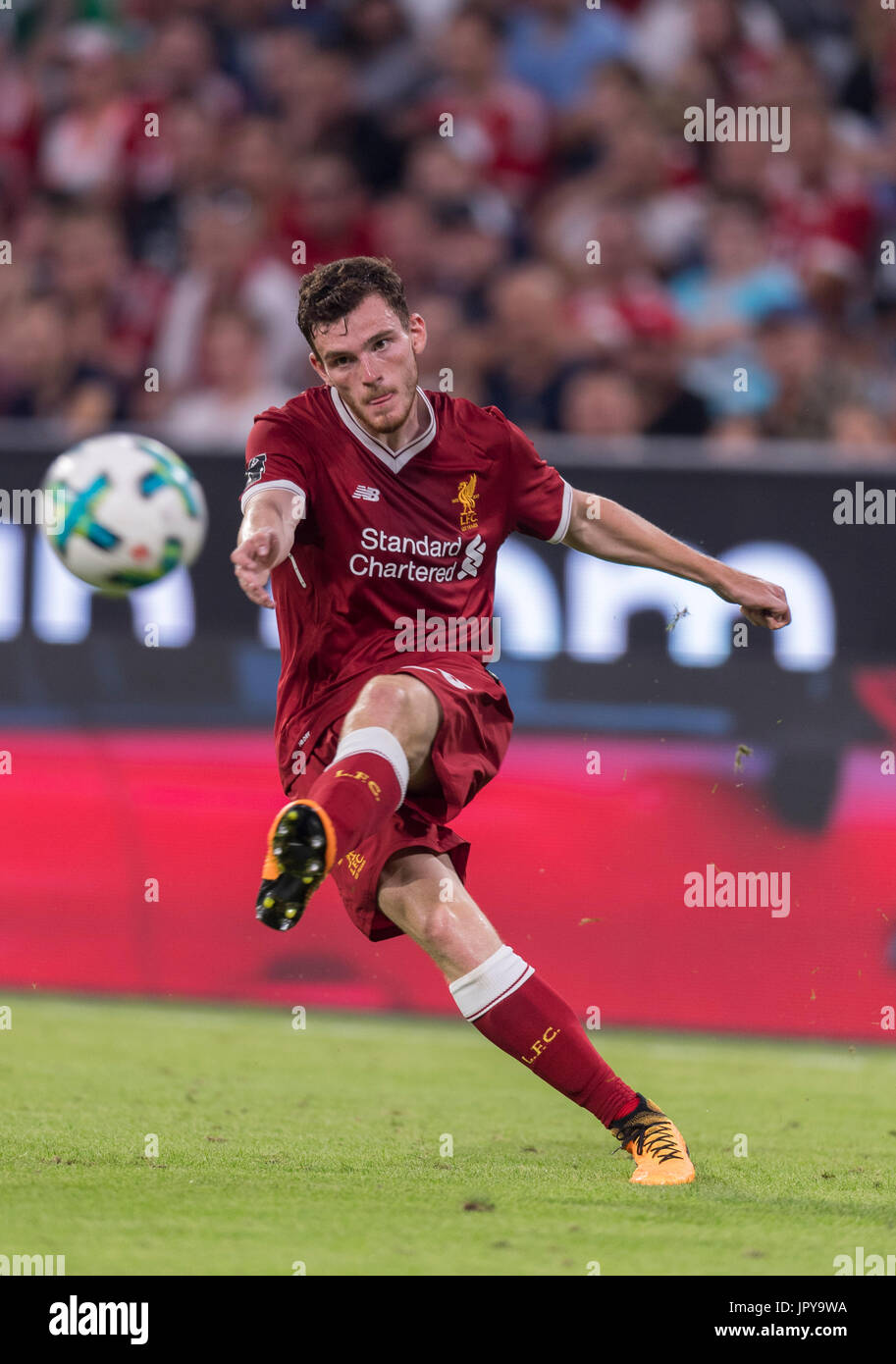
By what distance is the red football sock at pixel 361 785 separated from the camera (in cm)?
414

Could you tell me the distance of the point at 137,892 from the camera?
7.57 m

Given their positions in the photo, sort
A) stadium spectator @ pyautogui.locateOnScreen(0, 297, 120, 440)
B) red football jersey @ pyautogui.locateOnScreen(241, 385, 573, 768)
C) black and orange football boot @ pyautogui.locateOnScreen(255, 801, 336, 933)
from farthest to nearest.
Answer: stadium spectator @ pyautogui.locateOnScreen(0, 297, 120, 440), red football jersey @ pyautogui.locateOnScreen(241, 385, 573, 768), black and orange football boot @ pyautogui.locateOnScreen(255, 801, 336, 933)

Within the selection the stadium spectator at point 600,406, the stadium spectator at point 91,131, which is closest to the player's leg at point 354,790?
the stadium spectator at point 600,406

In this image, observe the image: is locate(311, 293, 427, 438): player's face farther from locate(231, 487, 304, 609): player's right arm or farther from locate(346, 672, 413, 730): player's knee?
locate(346, 672, 413, 730): player's knee

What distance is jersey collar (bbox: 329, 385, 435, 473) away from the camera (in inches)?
189

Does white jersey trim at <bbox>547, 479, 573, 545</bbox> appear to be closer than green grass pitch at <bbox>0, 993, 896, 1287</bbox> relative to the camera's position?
No

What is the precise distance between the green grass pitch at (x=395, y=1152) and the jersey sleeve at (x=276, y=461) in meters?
1.69

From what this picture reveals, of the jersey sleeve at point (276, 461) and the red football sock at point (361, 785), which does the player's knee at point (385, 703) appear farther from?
the jersey sleeve at point (276, 461)

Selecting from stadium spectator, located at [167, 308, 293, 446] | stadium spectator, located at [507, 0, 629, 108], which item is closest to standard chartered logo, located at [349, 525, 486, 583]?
stadium spectator, located at [167, 308, 293, 446]

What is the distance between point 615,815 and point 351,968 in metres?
1.25

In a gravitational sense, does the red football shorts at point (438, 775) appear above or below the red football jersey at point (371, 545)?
below

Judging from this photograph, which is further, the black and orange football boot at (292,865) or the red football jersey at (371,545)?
the red football jersey at (371,545)

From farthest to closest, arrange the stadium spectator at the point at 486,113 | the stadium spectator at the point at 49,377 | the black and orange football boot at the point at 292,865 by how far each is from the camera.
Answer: the stadium spectator at the point at 486,113, the stadium spectator at the point at 49,377, the black and orange football boot at the point at 292,865

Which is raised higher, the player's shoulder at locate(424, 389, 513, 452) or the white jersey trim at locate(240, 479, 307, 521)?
the player's shoulder at locate(424, 389, 513, 452)
